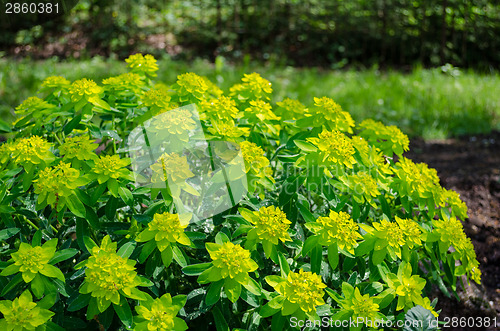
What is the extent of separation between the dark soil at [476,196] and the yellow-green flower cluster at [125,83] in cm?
192

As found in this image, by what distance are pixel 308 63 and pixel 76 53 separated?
4.18m

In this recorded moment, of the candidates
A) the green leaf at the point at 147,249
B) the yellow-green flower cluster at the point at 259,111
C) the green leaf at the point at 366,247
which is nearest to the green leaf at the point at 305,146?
the yellow-green flower cluster at the point at 259,111

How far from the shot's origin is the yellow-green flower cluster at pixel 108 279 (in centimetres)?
117

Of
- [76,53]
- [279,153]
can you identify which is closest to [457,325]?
[279,153]

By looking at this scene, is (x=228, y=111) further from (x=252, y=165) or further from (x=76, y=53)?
(x=76, y=53)

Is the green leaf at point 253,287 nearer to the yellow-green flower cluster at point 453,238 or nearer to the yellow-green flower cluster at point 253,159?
the yellow-green flower cluster at point 253,159

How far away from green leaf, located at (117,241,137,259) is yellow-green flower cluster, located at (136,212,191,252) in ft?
0.19

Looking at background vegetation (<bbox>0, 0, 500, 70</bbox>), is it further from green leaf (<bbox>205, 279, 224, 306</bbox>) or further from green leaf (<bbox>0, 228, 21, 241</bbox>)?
green leaf (<bbox>205, 279, 224, 306</bbox>)

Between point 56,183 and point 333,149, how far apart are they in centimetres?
88

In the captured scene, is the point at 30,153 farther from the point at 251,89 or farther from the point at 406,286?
the point at 406,286

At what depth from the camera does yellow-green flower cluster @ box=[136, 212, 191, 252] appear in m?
1.25

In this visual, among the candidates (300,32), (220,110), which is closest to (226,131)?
(220,110)

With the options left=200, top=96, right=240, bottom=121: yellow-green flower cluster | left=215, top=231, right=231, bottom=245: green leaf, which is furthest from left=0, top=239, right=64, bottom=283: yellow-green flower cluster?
left=200, top=96, right=240, bottom=121: yellow-green flower cluster

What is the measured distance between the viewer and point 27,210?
148cm
